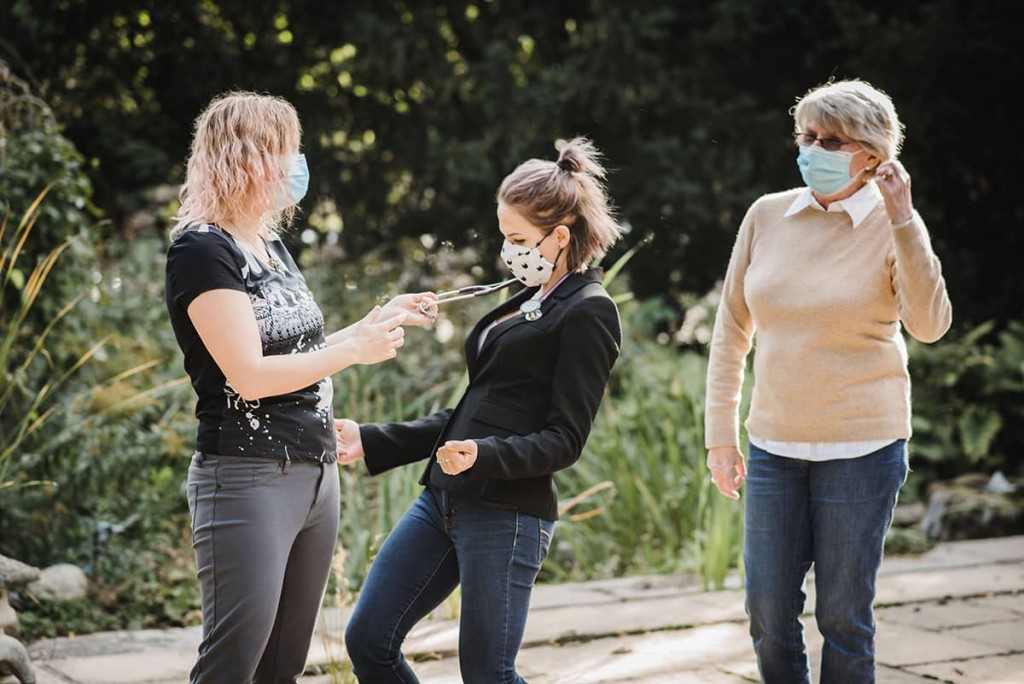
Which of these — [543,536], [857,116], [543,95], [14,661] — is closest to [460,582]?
[543,536]

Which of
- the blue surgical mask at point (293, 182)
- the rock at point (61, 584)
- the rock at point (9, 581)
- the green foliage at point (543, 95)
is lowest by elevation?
the rock at point (61, 584)

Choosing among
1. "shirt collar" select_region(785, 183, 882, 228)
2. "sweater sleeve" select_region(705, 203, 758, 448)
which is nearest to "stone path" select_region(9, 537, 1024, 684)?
"sweater sleeve" select_region(705, 203, 758, 448)

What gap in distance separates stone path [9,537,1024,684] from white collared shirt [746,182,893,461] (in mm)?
1188

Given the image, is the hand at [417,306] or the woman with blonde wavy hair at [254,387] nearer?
the woman with blonde wavy hair at [254,387]

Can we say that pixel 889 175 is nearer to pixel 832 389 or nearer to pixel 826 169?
pixel 826 169

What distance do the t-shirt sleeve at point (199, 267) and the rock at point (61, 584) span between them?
257 centimetres

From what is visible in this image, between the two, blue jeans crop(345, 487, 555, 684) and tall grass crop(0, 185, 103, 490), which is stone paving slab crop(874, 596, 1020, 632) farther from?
tall grass crop(0, 185, 103, 490)

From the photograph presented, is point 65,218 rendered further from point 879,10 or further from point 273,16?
point 879,10

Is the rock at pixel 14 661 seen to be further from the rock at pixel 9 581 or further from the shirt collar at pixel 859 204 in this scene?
the shirt collar at pixel 859 204

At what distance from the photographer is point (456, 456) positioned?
2344 mm

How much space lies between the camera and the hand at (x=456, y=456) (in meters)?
2.34

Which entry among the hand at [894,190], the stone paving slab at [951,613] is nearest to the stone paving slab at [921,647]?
the stone paving slab at [951,613]

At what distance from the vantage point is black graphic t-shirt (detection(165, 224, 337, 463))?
2338 millimetres

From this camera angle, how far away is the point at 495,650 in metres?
2.44
